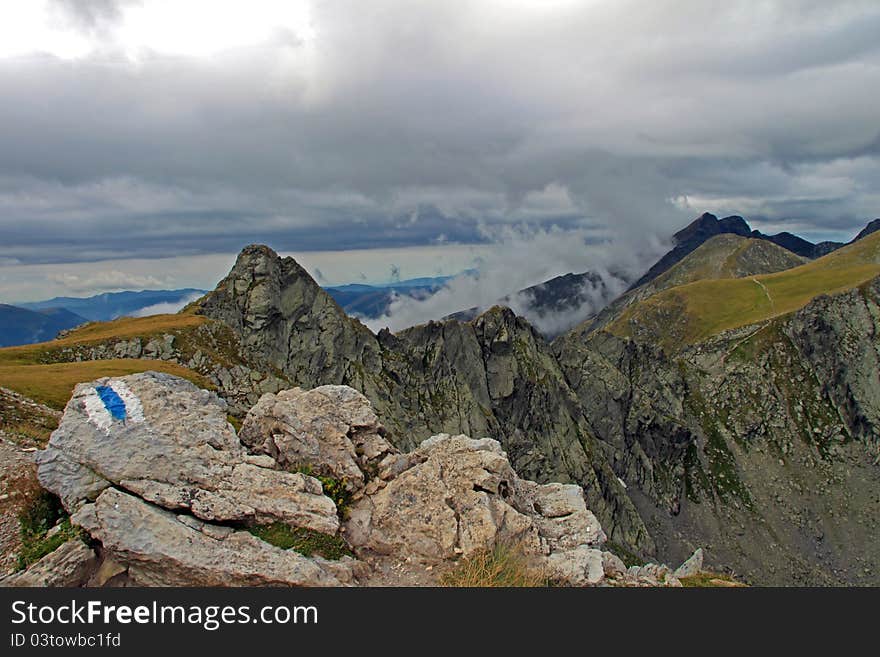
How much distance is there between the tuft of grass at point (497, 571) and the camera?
1681 centimetres

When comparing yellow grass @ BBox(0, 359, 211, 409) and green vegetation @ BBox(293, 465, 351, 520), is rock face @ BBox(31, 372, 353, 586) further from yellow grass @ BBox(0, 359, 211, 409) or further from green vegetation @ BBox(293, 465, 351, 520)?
yellow grass @ BBox(0, 359, 211, 409)

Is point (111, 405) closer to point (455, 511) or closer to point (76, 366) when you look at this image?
point (455, 511)

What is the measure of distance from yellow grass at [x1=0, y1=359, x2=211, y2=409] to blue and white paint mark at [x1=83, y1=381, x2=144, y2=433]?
1504 cm

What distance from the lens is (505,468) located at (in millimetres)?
22703

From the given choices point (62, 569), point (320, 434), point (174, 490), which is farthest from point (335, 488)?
point (62, 569)

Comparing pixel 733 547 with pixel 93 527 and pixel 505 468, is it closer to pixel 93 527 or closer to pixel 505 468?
pixel 505 468

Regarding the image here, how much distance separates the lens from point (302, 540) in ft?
59.7

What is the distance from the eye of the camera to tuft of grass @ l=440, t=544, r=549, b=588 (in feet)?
55.2

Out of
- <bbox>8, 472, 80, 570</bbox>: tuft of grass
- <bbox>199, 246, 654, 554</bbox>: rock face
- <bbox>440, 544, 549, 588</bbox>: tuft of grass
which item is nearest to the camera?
<bbox>440, 544, 549, 588</bbox>: tuft of grass

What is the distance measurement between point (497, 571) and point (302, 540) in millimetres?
6080

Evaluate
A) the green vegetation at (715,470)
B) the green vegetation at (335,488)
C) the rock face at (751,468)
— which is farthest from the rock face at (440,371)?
the green vegetation at (335,488)

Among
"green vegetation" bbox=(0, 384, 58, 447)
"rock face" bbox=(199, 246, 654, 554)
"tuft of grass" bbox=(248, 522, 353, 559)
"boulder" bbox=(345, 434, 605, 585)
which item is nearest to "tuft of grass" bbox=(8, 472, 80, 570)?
"green vegetation" bbox=(0, 384, 58, 447)

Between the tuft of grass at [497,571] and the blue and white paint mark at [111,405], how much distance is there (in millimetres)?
12253

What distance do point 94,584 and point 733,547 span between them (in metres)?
171
